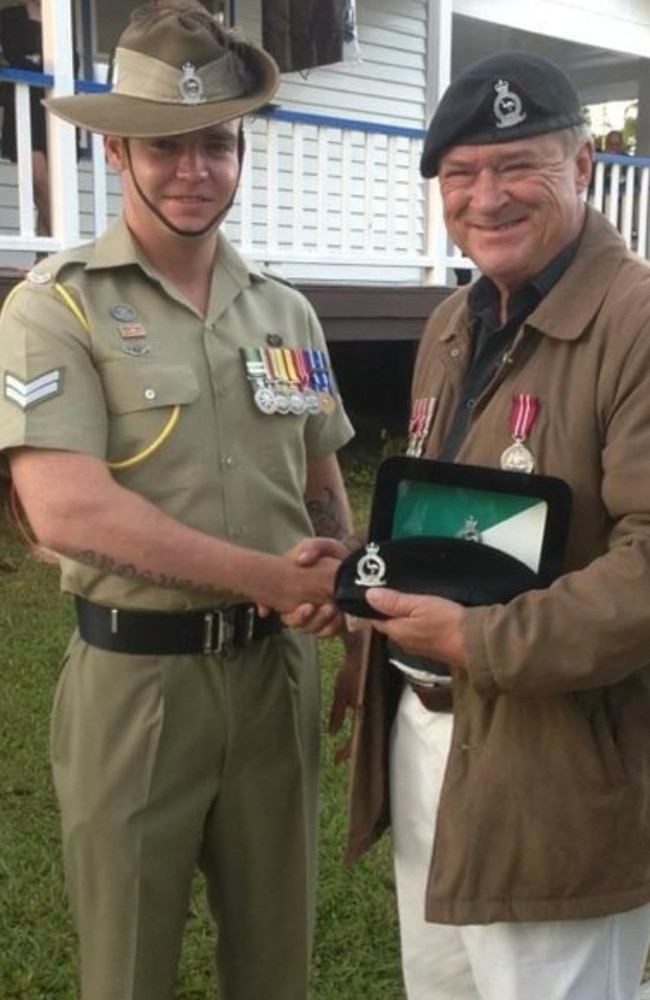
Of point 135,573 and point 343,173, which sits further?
point 343,173

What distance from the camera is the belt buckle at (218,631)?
225 centimetres

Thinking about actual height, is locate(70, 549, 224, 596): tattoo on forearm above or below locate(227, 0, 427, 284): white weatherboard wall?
below

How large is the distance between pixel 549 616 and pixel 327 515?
3.46ft

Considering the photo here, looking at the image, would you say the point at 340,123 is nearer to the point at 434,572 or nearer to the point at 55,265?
the point at 55,265

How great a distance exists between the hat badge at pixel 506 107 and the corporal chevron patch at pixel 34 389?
0.84 meters

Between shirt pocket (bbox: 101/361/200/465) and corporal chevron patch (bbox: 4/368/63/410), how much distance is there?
103mm

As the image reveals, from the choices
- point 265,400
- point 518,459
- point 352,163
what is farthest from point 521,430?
point 352,163

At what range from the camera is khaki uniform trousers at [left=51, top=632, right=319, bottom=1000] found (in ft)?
7.36

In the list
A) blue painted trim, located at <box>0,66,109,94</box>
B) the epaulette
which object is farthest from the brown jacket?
blue painted trim, located at <box>0,66,109,94</box>

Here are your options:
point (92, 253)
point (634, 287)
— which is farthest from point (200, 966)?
point (634, 287)

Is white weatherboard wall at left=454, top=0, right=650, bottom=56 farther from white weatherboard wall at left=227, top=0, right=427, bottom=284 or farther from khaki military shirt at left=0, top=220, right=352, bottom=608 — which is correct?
khaki military shirt at left=0, top=220, right=352, bottom=608

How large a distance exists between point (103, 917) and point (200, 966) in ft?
3.59

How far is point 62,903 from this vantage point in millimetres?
3531

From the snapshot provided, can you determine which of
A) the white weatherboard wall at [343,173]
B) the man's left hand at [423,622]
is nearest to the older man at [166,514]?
the man's left hand at [423,622]
